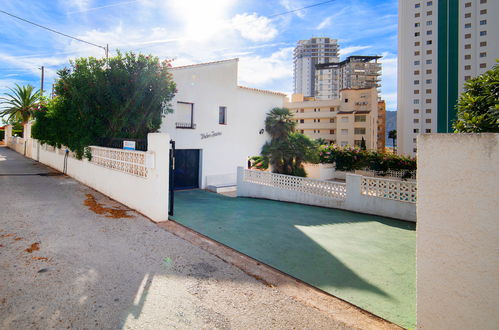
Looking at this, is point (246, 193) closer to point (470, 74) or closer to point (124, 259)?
point (124, 259)

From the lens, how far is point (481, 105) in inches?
232

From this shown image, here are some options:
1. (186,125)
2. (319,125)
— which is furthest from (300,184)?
(319,125)

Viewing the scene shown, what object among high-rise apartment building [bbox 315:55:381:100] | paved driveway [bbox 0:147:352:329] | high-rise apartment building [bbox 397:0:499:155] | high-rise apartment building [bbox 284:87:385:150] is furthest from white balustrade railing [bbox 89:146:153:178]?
high-rise apartment building [bbox 315:55:381:100]

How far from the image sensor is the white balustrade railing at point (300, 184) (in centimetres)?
1025

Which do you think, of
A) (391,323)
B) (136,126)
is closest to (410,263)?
(391,323)

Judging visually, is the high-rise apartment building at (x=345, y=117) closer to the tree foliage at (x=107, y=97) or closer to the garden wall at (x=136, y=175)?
the tree foliage at (x=107, y=97)

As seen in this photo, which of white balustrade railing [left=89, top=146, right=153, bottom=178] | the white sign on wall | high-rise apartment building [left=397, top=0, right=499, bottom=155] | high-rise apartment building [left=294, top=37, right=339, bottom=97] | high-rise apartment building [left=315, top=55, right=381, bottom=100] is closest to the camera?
white balustrade railing [left=89, top=146, right=153, bottom=178]

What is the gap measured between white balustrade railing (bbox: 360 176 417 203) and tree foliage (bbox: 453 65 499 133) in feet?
8.35

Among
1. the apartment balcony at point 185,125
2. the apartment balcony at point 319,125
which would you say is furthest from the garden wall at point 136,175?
the apartment balcony at point 319,125

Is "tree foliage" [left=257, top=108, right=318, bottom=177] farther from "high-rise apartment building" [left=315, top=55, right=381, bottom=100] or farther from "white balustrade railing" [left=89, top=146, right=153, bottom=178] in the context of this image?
"high-rise apartment building" [left=315, top=55, right=381, bottom=100]

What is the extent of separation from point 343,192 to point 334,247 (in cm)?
461

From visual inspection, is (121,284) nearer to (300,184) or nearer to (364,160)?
(300,184)

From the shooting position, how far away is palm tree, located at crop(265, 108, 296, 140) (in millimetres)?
20375

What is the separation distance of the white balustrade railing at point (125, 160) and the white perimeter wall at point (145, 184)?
0.44ft
